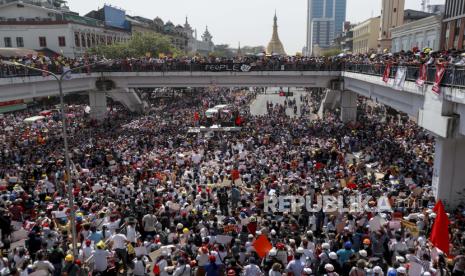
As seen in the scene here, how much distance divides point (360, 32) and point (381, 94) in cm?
7852

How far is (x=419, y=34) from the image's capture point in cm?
5331

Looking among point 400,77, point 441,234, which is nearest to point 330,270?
point 441,234

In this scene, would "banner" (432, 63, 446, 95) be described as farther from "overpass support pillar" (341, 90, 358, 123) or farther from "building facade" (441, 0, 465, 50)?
"building facade" (441, 0, 465, 50)

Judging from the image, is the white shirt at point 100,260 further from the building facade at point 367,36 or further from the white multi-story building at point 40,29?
the building facade at point 367,36

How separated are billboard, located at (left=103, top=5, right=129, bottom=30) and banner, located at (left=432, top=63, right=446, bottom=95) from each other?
212ft

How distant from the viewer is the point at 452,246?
35.3ft

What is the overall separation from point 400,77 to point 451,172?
4.97 m

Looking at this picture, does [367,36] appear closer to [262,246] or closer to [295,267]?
[262,246]

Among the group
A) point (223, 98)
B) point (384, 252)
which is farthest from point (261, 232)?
point (223, 98)

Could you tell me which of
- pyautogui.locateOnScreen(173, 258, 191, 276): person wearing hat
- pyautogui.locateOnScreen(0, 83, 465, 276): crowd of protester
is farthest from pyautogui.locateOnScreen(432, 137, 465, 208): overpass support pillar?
pyautogui.locateOnScreen(173, 258, 191, 276): person wearing hat

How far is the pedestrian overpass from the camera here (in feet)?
46.2

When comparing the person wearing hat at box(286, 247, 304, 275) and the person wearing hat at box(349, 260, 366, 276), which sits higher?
the person wearing hat at box(349, 260, 366, 276)

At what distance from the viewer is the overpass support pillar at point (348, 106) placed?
34.6 metres

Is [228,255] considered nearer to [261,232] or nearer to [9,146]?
[261,232]
